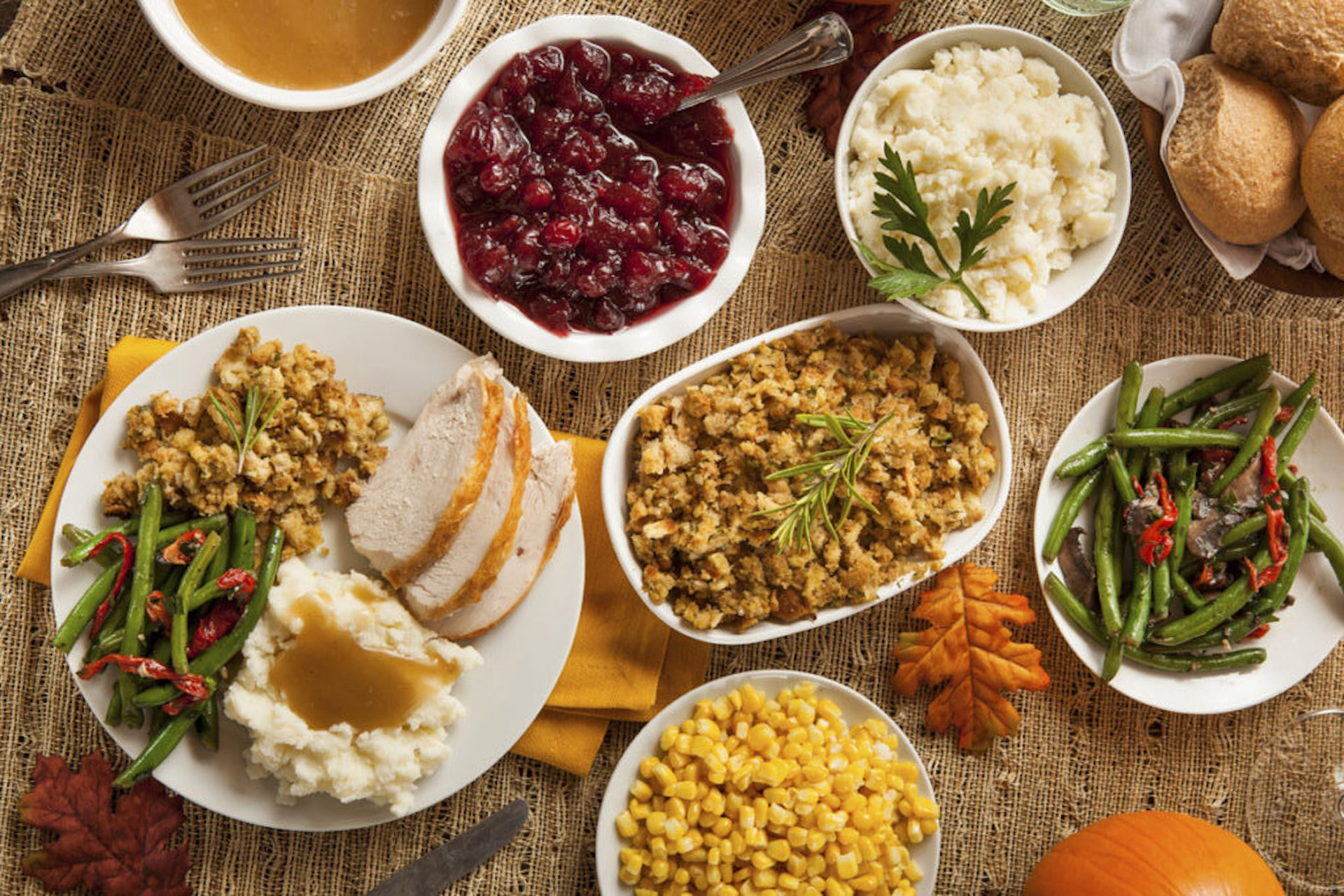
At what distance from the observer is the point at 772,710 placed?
145 inches

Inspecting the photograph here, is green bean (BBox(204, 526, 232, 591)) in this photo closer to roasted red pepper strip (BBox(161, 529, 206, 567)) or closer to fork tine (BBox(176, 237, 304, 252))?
roasted red pepper strip (BBox(161, 529, 206, 567))

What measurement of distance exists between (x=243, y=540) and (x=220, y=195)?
119 centimetres

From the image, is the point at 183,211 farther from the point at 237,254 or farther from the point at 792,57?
the point at 792,57

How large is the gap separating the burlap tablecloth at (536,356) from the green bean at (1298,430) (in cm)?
27

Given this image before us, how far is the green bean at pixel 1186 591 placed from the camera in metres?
3.79

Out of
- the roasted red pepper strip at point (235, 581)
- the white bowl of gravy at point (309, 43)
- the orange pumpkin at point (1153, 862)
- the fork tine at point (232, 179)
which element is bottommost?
the orange pumpkin at point (1153, 862)

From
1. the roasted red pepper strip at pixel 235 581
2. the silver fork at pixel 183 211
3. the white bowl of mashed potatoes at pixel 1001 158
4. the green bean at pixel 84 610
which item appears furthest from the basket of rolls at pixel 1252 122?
the green bean at pixel 84 610

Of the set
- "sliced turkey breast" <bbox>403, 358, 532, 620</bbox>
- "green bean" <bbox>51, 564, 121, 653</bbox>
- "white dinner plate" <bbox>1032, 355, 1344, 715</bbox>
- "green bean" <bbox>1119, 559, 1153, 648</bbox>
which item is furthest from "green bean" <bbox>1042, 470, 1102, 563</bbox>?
"green bean" <bbox>51, 564, 121, 653</bbox>

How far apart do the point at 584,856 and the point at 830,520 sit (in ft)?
5.17

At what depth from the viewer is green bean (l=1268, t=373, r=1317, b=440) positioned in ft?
12.6

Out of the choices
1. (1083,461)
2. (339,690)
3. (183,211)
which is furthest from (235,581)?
(1083,461)

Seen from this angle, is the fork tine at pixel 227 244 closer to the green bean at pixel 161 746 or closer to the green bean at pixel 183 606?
the green bean at pixel 183 606

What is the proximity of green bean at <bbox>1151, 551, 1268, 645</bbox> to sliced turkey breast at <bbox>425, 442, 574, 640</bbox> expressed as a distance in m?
2.18

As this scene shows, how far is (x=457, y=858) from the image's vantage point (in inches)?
148
